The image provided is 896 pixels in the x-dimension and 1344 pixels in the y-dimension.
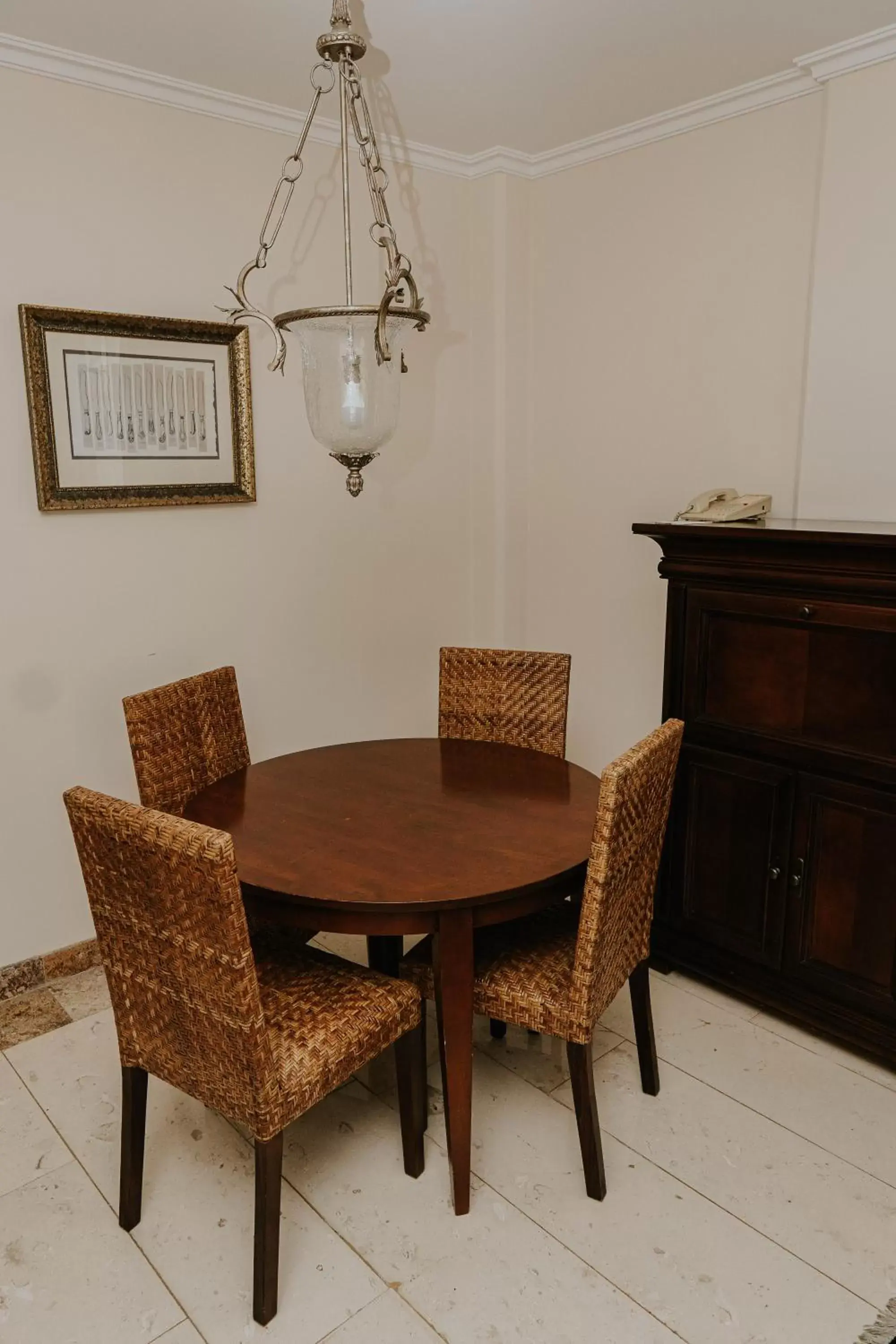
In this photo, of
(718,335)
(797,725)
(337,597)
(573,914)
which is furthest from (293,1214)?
(718,335)

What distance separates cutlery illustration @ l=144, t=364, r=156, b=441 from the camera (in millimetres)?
2689

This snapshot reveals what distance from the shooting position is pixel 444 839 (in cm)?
197

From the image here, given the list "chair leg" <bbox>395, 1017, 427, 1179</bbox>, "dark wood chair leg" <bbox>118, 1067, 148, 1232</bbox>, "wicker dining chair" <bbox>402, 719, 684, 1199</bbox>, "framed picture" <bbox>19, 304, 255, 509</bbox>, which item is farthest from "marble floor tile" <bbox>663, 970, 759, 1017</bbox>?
"framed picture" <bbox>19, 304, 255, 509</bbox>

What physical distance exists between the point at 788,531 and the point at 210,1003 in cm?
166

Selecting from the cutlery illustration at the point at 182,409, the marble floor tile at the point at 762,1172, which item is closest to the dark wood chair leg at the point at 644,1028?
the marble floor tile at the point at 762,1172

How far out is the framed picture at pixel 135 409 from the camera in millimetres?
2514

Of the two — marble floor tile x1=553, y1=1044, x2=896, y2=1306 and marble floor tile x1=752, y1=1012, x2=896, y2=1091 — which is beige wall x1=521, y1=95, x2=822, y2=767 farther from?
marble floor tile x1=553, y1=1044, x2=896, y2=1306

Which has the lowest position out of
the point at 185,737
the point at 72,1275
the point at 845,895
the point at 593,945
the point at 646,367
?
the point at 72,1275

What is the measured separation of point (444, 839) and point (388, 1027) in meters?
0.39

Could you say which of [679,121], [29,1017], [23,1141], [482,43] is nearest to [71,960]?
[29,1017]

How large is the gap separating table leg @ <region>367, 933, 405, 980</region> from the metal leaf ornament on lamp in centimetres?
113

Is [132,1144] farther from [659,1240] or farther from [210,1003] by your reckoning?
[659,1240]

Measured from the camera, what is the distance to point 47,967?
2740 mm

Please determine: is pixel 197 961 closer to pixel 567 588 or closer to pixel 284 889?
pixel 284 889
